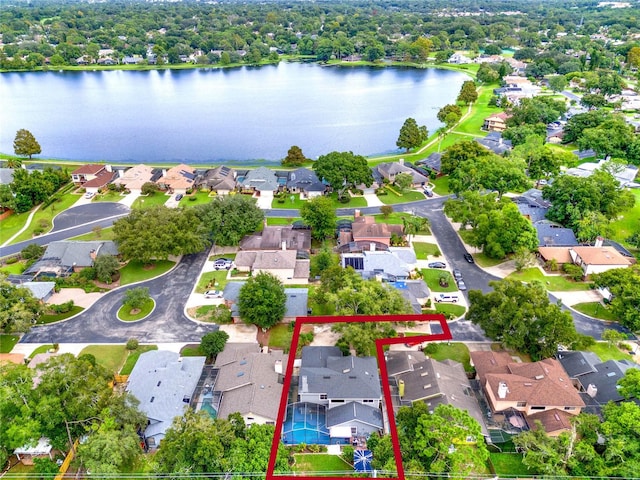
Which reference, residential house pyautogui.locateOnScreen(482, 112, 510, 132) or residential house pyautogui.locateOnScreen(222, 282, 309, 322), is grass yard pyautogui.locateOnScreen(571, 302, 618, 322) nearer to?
residential house pyautogui.locateOnScreen(222, 282, 309, 322)

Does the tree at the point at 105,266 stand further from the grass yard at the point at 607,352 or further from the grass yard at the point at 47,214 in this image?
the grass yard at the point at 607,352

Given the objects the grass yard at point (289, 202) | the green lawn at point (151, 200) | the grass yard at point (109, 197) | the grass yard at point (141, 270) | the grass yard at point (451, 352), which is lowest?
the grass yard at point (451, 352)

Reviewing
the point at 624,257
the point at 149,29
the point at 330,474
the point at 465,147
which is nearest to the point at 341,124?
the point at 465,147

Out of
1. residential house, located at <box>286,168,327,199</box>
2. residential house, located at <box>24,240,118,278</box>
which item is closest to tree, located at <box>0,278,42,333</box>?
residential house, located at <box>24,240,118,278</box>

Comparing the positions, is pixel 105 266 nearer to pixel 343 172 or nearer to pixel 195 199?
pixel 195 199

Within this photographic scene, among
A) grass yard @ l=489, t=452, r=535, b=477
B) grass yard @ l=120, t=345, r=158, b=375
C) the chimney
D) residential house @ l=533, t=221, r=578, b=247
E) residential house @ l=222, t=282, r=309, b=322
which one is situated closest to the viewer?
grass yard @ l=489, t=452, r=535, b=477

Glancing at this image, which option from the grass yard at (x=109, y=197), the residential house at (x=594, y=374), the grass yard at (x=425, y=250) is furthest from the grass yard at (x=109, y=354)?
the residential house at (x=594, y=374)

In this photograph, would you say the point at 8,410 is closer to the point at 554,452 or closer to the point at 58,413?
the point at 58,413
